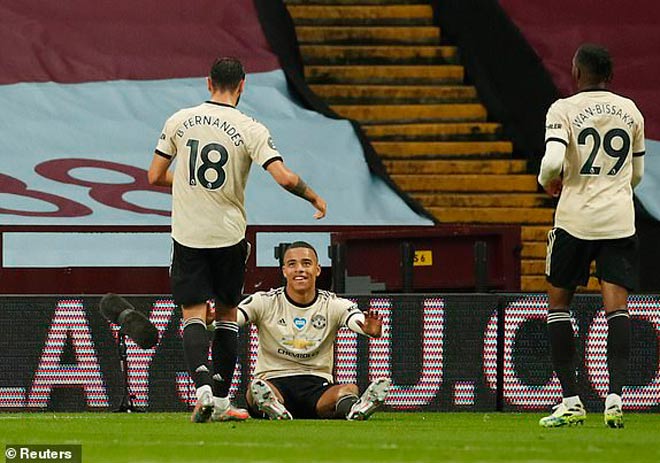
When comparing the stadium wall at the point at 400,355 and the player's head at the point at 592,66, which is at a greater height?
the player's head at the point at 592,66

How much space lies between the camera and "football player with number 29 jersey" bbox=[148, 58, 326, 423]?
10.1m

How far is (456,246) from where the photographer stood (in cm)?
1526

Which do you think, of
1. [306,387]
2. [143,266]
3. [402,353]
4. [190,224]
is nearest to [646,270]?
[143,266]

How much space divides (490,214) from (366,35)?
123 inches

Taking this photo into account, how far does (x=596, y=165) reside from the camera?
32.9 ft

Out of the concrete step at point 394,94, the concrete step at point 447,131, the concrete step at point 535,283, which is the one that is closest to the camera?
the concrete step at point 535,283

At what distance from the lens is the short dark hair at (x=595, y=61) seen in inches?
392

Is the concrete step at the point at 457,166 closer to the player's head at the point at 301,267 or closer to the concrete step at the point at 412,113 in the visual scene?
the concrete step at the point at 412,113

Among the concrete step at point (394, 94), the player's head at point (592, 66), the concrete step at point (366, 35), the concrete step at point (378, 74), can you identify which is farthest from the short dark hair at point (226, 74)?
the concrete step at point (366, 35)

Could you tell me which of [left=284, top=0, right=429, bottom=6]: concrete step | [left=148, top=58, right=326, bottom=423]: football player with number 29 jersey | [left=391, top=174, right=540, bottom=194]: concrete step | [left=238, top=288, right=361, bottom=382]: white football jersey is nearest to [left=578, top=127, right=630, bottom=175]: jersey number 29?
[left=148, top=58, right=326, bottom=423]: football player with number 29 jersey

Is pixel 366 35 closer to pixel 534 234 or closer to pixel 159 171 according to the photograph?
pixel 534 234

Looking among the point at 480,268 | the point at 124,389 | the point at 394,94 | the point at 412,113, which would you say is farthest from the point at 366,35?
the point at 124,389

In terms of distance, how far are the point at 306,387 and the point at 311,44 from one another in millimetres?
10062

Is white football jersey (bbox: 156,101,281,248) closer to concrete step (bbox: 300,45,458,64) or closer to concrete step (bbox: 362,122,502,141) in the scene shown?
concrete step (bbox: 362,122,502,141)
